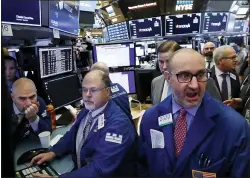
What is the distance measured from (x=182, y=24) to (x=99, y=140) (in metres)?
4.63

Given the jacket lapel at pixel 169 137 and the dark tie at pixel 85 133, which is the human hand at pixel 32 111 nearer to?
the dark tie at pixel 85 133

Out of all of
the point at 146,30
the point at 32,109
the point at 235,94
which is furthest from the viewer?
the point at 146,30

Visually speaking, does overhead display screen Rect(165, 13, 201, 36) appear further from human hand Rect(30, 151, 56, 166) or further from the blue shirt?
human hand Rect(30, 151, 56, 166)

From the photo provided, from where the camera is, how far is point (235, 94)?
267 centimetres

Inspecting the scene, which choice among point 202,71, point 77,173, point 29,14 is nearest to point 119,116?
point 77,173

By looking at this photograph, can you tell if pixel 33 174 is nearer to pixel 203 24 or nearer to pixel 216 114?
pixel 216 114

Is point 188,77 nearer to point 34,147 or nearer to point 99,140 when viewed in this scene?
point 99,140

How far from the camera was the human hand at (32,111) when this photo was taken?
1.74m

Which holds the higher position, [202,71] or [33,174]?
[202,71]

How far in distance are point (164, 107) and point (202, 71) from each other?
0.32 metres

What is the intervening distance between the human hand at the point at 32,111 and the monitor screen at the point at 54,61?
41cm

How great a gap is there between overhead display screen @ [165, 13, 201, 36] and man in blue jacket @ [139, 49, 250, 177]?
13.8 ft

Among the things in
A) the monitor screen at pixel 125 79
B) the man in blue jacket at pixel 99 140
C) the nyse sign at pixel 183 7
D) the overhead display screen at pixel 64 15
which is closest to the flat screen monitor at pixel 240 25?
the nyse sign at pixel 183 7

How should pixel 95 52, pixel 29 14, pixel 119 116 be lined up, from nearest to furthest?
1. pixel 119 116
2. pixel 29 14
3. pixel 95 52
